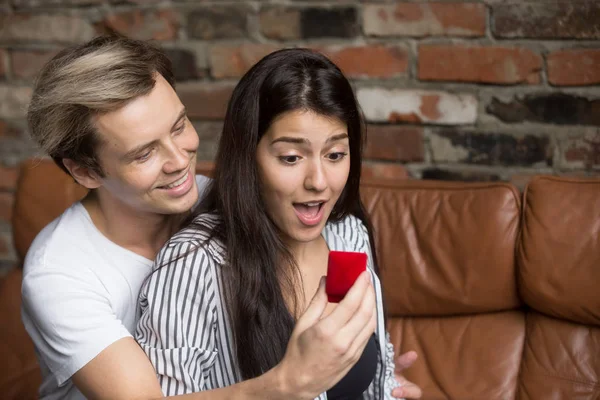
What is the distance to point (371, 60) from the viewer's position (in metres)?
2.26

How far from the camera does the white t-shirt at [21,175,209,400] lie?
137 cm

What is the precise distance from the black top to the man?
1.26ft

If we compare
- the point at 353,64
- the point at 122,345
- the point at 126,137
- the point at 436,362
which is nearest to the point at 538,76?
the point at 353,64

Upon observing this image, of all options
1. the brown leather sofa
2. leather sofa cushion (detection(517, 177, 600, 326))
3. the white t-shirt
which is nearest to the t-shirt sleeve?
the white t-shirt

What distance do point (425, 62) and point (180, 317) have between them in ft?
3.97

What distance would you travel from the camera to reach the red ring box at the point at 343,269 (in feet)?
3.74

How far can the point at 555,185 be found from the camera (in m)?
1.90

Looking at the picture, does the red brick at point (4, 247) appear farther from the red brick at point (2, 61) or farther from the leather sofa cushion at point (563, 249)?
the leather sofa cushion at point (563, 249)

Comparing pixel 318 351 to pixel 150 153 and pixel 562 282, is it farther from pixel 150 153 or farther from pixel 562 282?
pixel 562 282

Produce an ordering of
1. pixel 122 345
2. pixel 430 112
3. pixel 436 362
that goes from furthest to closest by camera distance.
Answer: pixel 430 112 < pixel 436 362 < pixel 122 345

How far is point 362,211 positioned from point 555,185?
1.66ft

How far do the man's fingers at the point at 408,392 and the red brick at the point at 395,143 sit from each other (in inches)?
29.9

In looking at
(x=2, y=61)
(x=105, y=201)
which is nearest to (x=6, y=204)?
(x=2, y=61)

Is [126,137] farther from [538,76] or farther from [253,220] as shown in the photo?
[538,76]
